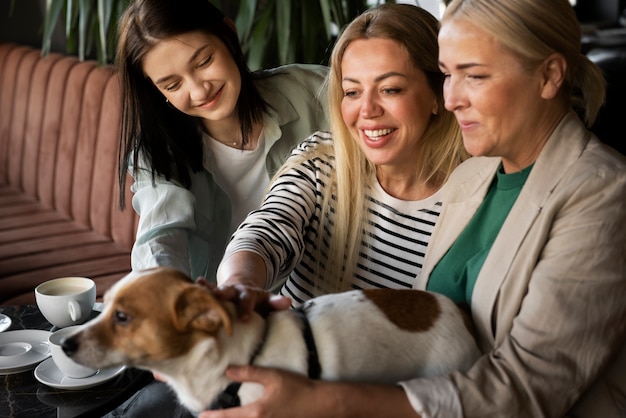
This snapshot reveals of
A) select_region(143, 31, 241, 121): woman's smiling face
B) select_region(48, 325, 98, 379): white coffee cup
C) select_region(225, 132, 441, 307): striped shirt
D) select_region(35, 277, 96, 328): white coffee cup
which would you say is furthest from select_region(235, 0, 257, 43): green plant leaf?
select_region(48, 325, 98, 379): white coffee cup

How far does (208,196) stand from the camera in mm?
1969

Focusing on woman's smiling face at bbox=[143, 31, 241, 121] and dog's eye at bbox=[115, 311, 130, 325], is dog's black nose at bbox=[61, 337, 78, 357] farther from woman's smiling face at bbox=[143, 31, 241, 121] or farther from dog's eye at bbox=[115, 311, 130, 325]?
woman's smiling face at bbox=[143, 31, 241, 121]

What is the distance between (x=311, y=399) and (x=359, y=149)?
2.11ft

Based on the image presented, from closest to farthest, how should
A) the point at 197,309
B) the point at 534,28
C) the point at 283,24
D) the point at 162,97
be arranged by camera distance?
the point at 197,309
the point at 534,28
the point at 162,97
the point at 283,24

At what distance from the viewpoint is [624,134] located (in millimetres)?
2037

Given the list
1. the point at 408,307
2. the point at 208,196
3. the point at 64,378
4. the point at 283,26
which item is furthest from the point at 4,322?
the point at 283,26

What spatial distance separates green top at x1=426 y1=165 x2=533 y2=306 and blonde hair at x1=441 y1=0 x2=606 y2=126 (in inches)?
7.3

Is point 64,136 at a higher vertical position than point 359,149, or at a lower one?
lower

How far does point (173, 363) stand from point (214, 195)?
983mm

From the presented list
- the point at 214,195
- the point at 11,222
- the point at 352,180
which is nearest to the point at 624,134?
the point at 352,180

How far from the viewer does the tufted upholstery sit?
266cm

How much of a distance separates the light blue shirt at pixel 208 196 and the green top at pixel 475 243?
0.61 metres

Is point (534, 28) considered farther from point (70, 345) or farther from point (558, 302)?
point (70, 345)

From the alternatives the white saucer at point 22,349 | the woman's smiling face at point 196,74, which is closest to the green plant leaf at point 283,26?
the woman's smiling face at point 196,74
